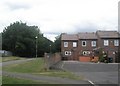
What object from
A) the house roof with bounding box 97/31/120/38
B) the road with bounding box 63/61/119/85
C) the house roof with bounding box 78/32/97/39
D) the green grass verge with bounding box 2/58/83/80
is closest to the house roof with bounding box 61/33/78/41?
the house roof with bounding box 78/32/97/39

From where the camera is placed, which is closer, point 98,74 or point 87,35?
point 98,74

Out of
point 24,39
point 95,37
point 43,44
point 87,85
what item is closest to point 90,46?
point 95,37

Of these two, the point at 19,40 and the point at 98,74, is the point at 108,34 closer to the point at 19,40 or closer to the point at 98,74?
the point at 19,40

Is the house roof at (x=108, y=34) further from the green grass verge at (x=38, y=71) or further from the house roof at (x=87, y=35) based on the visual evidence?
the green grass verge at (x=38, y=71)

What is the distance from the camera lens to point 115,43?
3088 inches

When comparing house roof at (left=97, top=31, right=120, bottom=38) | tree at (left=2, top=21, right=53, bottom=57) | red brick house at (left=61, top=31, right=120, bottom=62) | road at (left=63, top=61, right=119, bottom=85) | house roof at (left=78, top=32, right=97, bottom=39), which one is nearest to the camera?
road at (left=63, top=61, right=119, bottom=85)

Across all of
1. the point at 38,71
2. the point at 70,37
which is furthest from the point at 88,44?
the point at 38,71

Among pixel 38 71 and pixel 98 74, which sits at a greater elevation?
pixel 38 71

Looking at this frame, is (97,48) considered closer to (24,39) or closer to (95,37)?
(95,37)

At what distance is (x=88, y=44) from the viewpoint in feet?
261

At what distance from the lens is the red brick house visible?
256ft

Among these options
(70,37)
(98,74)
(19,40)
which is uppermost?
(19,40)

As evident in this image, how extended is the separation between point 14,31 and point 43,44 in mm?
14039

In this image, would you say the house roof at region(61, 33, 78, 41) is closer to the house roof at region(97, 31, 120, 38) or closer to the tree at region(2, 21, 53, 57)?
Result: the house roof at region(97, 31, 120, 38)
